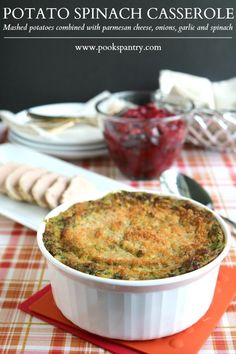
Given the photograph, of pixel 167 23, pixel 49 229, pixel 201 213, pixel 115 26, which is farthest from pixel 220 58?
pixel 49 229

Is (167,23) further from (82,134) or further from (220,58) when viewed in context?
(82,134)

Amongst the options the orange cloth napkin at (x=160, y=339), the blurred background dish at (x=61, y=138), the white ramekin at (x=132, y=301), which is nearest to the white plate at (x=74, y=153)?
the blurred background dish at (x=61, y=138)

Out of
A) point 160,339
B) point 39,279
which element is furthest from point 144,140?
point 160,339

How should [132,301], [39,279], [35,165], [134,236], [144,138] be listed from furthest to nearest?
[35,165] → [144,138] → [39,279] → [134,236] → [132,301]

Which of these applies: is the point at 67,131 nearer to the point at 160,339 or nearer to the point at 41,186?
the point at 41,186

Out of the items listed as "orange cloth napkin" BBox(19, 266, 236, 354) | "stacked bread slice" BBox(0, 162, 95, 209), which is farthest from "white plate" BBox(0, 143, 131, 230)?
"orange cloth napkin" BBox(19, 266, 236, 354)

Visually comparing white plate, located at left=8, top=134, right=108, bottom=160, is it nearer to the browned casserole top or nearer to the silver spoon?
the silver spoon
